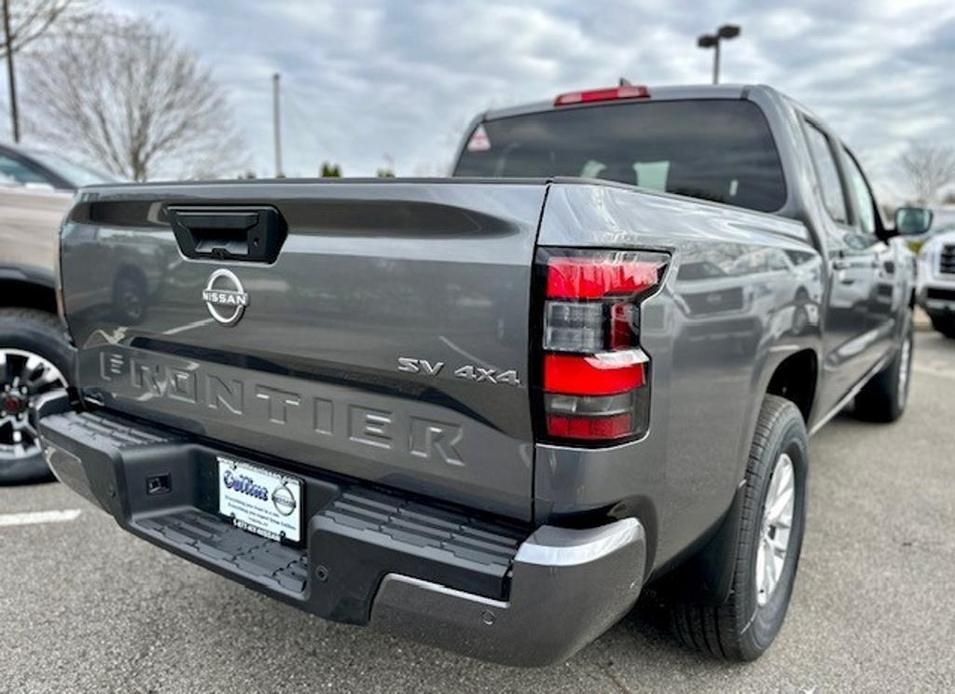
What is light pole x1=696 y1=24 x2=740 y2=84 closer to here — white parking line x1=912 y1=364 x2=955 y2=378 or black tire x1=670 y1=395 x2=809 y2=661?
white parking line x1=912 y1=364 x2=955 y2=378

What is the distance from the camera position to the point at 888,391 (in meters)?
5.30

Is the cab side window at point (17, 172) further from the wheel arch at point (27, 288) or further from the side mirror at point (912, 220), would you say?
the side mirror at point (912, 220)

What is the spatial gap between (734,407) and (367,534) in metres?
1.02

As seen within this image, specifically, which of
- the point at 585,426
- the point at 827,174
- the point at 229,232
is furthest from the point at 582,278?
the point at 827,174

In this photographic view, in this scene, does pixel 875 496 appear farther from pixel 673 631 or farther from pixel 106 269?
pixel 106 269

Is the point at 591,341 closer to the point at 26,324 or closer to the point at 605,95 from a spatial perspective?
the point at 605,95

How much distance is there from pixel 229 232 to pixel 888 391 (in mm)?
4919

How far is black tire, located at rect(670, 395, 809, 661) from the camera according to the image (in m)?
2.13

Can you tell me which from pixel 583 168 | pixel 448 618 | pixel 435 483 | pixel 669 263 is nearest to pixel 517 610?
pixel 448 618

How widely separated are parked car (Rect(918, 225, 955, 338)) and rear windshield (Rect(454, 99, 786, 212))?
8.00 metres

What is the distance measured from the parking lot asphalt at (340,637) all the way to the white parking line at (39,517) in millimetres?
26

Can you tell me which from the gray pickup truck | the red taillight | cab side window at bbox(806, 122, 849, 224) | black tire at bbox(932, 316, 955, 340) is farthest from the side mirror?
black tire at bbox(932, 316, 955, 340)

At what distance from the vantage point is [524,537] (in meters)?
1.66

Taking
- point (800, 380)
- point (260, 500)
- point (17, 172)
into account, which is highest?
point (17, 172)
